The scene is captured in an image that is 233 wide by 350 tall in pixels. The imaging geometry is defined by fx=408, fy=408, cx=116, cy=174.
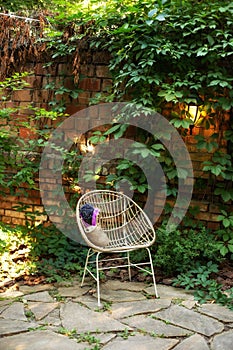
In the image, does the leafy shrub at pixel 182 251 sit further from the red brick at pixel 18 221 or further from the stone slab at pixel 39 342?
the red brick at pixel 18 221

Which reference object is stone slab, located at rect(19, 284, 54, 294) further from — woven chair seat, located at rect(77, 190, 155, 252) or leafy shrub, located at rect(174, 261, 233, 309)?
leafy shrub, located at rect(174, 261, 233, 309)

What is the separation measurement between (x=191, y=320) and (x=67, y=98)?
242 cm

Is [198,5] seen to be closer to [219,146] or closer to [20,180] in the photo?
[219,146]

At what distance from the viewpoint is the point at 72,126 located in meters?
4.05

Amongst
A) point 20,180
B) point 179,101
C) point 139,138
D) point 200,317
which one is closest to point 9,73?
point 20,180

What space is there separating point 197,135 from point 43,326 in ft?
6.67

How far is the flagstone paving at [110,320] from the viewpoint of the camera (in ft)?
7.81

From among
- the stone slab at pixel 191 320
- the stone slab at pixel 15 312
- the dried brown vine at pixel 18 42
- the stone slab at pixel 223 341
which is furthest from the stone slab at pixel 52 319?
the dried brown vine at pixel 18 42

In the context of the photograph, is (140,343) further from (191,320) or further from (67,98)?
(67,98)

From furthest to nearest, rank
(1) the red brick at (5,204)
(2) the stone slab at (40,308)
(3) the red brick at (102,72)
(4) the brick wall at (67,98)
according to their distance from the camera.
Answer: (1) the red brick at (5,204) < (3) the red brick at (102,72) < (4) the brick wall at (67,98) < (2) the stone slab at (40,308)

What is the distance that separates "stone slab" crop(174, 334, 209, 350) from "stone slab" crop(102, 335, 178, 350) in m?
0.04

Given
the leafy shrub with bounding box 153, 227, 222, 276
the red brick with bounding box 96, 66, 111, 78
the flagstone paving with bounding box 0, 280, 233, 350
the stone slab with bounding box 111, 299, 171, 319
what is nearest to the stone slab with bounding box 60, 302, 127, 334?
the flagstone paving with bounding box 0, 280, 233, 350

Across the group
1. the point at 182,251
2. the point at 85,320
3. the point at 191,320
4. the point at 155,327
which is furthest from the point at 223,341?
the point at 182,251

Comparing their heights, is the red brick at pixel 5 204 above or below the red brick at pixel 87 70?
below
